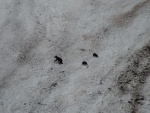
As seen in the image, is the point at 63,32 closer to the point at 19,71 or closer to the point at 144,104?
the point at 19,71

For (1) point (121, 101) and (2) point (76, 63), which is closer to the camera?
(1) point (121, 101)

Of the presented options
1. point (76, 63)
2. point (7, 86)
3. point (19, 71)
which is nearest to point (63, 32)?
point (76, 63)

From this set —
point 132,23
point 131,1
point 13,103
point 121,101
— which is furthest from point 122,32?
point 13,103

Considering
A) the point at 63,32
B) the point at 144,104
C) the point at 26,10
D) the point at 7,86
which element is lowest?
the point at 144,104

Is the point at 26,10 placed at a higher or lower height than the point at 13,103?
higher

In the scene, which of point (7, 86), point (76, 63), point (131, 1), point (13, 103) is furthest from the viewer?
point (131, 1)

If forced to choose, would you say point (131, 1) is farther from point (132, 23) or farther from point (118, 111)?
point (118, 111)

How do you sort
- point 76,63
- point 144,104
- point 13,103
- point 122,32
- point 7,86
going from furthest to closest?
point 122,32 < point 76,63 < point 7,86 < point 13,103 < point 144,104
